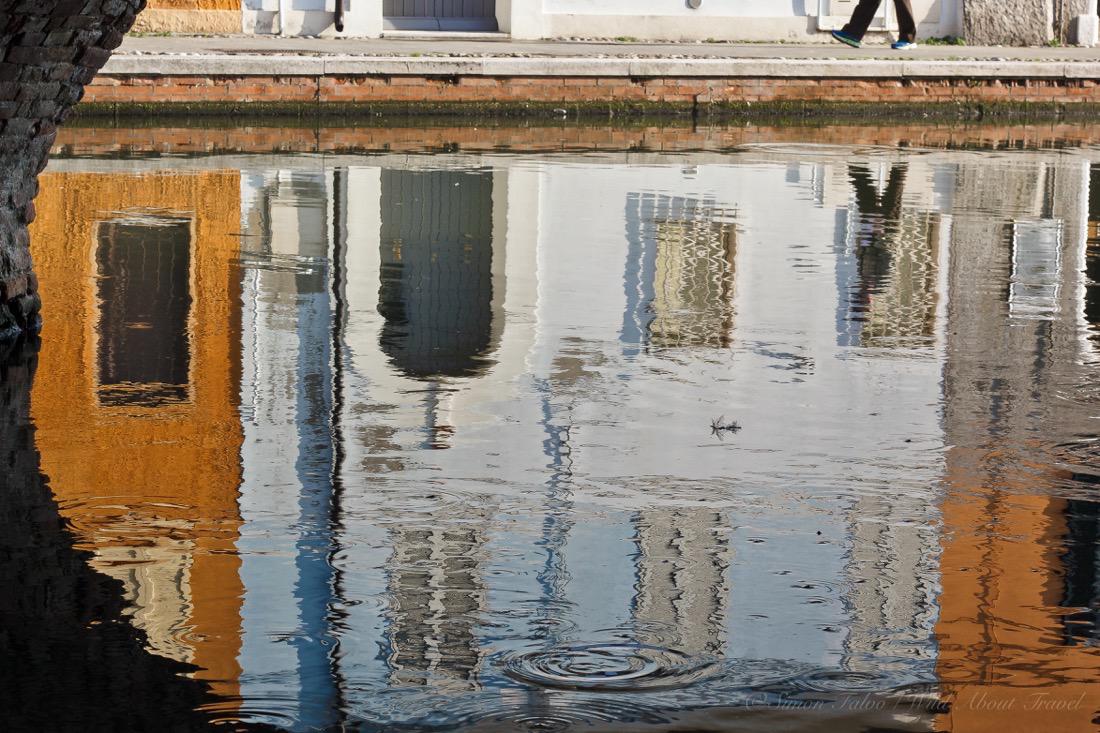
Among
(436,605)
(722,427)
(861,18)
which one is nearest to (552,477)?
(722,427)

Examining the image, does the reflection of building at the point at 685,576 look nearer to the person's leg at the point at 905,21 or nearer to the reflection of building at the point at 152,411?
the reflection of building at the point at 152,411

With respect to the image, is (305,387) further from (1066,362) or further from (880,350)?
(1066,362)

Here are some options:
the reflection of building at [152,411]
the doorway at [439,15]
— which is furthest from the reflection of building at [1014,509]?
the doorway at [439,15]

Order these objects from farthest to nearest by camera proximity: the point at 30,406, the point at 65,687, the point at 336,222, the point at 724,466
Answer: the point at 336,222, the point at 30,406, the point at 724,466, the point at 65,687

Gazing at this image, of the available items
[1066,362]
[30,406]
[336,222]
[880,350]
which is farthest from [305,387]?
[336,222]

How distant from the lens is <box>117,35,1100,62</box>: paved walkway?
20.7 metres

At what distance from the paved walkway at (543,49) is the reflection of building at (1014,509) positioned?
38.1 ft

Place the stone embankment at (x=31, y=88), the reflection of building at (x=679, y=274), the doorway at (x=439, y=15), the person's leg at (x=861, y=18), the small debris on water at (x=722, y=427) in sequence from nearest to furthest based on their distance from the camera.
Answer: the small debris on water at (x=722, y=427) < the stone embankment at (x=31, y=88) < the reflection of building at (x=679, y=274) < the person's leg at (x=861, y=18) < the doorway at (x=439, y=15)

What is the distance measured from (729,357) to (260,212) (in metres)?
5.00

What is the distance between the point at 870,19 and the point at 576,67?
17.4 feet

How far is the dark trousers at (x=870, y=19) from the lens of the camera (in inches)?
918

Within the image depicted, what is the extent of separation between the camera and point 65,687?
3670 millimetres

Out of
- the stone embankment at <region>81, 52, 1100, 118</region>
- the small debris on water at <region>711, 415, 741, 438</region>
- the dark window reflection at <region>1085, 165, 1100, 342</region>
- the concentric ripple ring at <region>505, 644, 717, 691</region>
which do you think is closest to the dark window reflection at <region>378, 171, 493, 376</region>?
the small debris on water at <region>711, 415, 741, 438</region>

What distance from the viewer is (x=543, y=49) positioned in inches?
895
